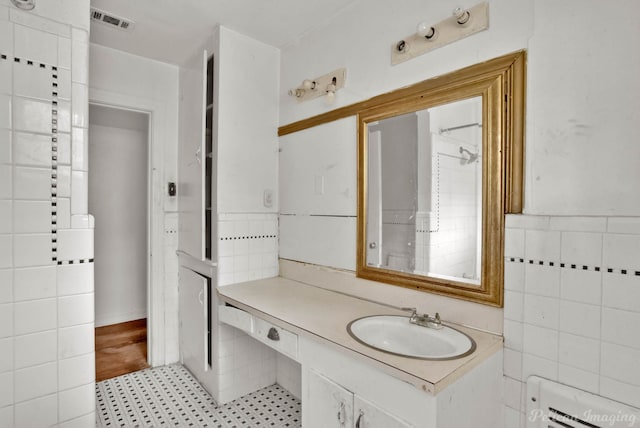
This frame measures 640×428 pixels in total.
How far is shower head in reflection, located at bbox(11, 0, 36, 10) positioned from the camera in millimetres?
1296

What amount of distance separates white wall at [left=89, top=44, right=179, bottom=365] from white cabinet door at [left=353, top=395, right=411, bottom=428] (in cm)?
201

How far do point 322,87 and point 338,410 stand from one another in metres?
1.70

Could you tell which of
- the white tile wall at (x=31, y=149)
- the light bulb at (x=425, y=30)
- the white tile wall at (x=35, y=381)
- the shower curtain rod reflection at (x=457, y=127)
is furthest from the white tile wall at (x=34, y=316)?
the light bulb at (x=425, y=30)

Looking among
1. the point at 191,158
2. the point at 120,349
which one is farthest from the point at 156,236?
the point at 120,349

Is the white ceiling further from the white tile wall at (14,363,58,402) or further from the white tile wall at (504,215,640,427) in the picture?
the white tile wall at (14,363,58,402)

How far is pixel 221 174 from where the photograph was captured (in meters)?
2.13

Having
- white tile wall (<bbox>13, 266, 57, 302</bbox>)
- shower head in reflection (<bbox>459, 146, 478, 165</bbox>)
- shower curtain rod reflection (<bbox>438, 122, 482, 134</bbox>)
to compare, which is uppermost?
shower curtain rod reflection (<bbox>438, 122, 482, 134</bbox>)

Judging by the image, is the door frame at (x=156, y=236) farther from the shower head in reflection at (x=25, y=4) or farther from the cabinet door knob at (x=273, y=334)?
the cabinet door knob at (x=273, y=334)

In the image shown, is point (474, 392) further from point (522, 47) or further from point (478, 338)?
point (522, 47)

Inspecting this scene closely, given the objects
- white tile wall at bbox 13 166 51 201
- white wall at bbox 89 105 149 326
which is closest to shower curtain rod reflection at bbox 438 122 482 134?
white tile wall at bbox 13 166 51 201

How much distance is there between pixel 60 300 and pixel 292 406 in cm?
146

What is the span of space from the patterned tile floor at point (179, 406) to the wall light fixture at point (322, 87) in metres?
1.93

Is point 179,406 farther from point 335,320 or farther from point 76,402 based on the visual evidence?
point 335,320

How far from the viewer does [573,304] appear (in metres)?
1.13
